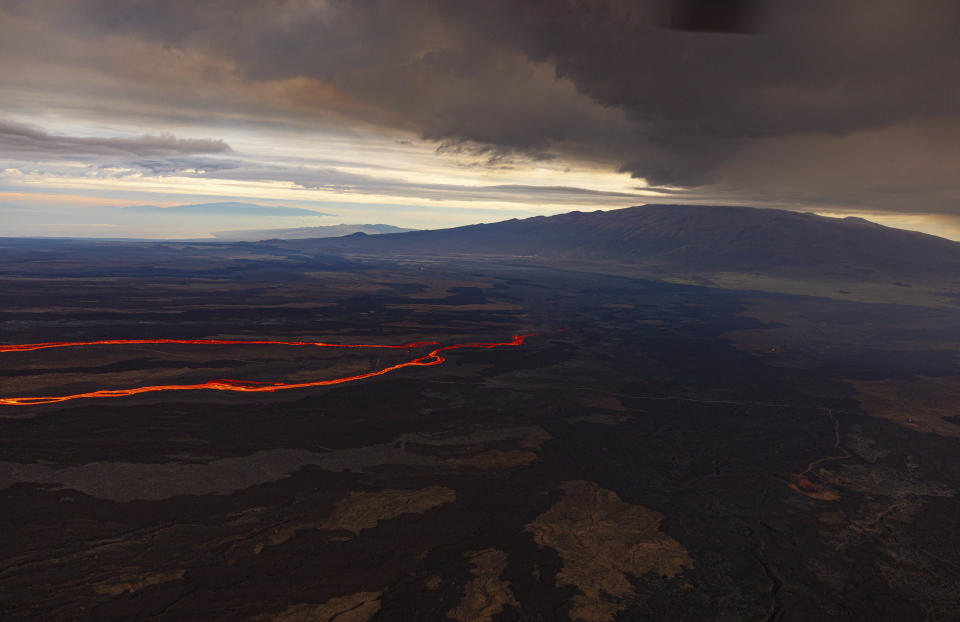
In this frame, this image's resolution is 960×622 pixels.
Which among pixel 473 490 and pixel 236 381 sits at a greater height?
pixel 236 381

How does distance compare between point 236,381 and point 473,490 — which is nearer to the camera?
point 473,490

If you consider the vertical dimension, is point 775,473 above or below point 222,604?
below

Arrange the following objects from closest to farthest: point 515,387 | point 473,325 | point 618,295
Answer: point 515,387 → point 473,325 → point 618,295

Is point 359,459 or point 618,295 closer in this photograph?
point 359,459

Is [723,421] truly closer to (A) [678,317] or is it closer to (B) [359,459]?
(B) [359,459]

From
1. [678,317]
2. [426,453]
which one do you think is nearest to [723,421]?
[426,453]

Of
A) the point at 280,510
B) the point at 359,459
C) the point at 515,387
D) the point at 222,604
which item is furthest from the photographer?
the point at 515,387

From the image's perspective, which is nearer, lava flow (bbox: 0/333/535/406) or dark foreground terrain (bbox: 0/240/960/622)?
dark foreground terrain (bbox: 0/240/960/622)

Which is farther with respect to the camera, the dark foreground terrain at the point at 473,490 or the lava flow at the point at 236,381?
the lava flow at the point at 236,381
